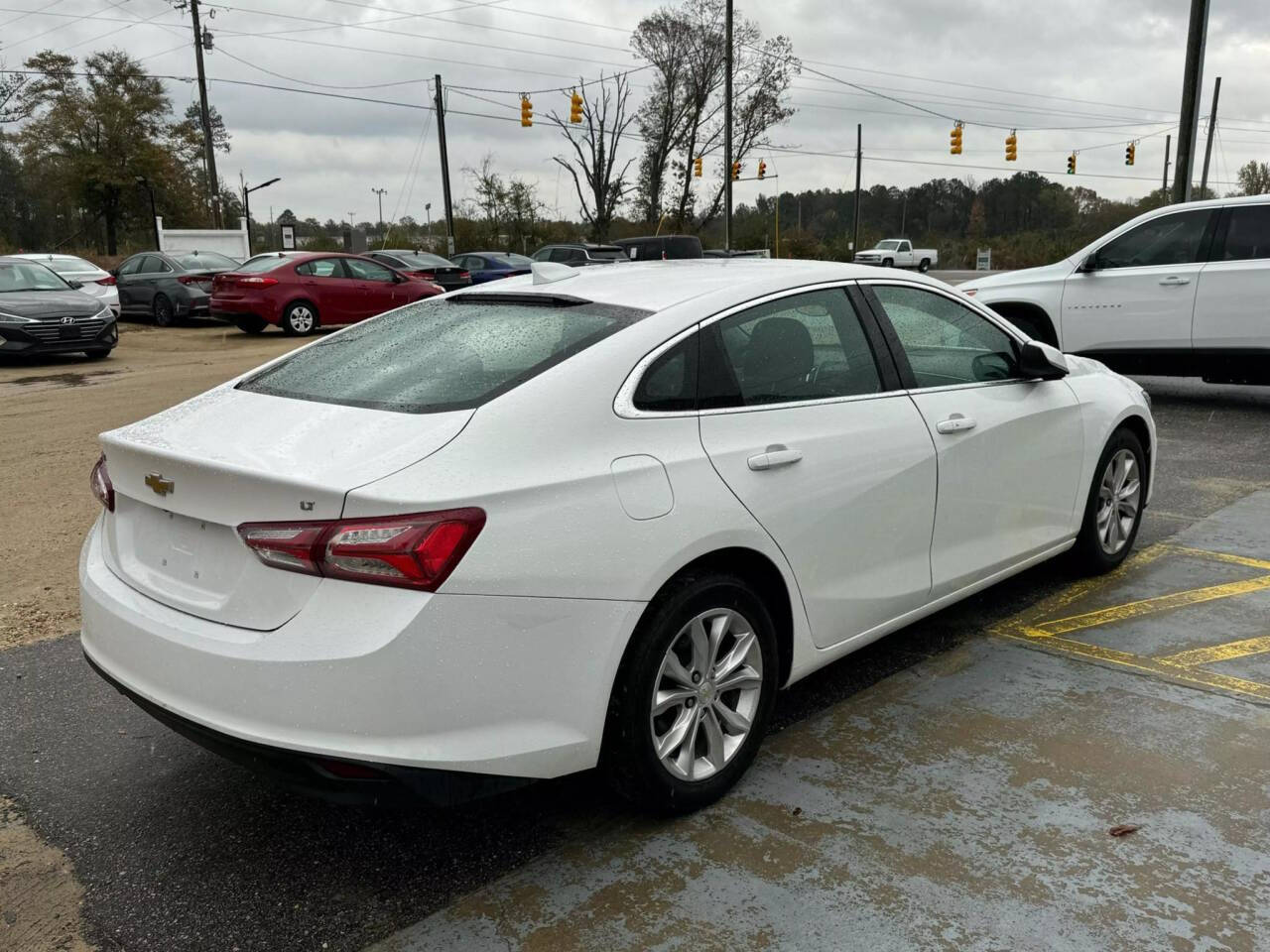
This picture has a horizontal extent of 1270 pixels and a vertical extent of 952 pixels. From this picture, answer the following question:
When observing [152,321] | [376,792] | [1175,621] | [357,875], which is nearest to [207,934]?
[357,875]

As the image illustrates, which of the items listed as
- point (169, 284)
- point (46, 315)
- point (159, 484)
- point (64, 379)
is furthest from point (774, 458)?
point (169, 284)

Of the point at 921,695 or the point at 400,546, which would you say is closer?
the point at 400,546

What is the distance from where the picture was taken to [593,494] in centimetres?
262

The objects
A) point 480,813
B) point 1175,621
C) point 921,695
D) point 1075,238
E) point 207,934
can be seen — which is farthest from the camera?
point 1075,238

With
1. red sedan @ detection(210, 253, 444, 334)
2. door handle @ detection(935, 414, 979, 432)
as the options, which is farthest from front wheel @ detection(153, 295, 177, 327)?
door handle @ detection(935, 414, 979, 432)

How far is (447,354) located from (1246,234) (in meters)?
8.63

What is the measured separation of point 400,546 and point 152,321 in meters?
22.6

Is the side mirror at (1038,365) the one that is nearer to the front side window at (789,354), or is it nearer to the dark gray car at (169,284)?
the front side window at (789,354)

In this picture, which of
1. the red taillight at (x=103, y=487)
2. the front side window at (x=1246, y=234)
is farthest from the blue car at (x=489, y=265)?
the red taillight at (x=103, y=487)

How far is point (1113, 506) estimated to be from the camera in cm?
505

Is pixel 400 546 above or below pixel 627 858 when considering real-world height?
above

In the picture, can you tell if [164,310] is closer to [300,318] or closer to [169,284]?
[169,284]

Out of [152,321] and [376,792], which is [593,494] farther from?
[152,321]

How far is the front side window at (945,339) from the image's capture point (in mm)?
3891
